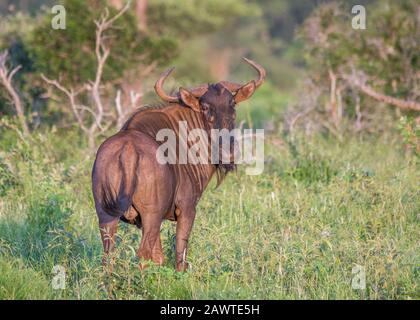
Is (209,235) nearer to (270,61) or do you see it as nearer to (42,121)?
(42,121)

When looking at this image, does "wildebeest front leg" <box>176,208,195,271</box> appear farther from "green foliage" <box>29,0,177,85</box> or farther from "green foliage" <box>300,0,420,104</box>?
"green foliage" <box>300,0,420,104</box>

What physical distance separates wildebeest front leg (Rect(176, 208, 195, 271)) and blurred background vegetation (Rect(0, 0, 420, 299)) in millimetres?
122

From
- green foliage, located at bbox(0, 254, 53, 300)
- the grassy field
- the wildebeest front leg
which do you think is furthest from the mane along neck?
green foliage, located at bbox(0, 254, 53, 300)

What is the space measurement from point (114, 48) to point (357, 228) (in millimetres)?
5850

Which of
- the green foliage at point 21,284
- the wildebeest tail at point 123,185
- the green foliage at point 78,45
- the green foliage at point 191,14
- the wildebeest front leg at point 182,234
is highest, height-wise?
the green foliage at point 191,14

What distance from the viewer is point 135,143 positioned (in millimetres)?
5102

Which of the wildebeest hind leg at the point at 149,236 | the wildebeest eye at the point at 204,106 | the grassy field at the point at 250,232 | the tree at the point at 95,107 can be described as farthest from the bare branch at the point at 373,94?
the wildebeest hind leg at the point at 149,236

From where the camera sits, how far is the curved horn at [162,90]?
5625 millimetres

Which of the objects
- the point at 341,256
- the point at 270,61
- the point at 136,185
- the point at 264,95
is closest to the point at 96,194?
the point at 136,185

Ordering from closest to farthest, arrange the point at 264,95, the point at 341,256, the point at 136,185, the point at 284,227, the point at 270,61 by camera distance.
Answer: the point at 136,185, the point at 341,256, the point at 284,227, the point at 264,95, the point at 270,61

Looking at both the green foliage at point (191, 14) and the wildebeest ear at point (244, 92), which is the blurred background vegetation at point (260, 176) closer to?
the wildebeest ear at point (244, 92)

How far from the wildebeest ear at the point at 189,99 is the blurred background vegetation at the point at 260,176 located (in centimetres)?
88

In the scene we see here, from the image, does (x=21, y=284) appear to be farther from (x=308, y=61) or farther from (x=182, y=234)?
(x=308, y=61)

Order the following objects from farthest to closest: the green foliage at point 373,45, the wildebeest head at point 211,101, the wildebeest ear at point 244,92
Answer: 1. the green foliage at point 373,45
2. the wildebeest ear at point 244,92
3. the wildebeest head at point 211,101
